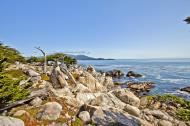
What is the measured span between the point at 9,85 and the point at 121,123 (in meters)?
6.41

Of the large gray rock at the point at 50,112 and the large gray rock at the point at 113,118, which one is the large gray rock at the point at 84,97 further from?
the large gray rock at the point at 50,112

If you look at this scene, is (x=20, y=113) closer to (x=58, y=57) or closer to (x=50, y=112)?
(x=50, y=112)

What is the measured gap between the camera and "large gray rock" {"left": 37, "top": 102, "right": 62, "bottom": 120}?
1347 centimetres

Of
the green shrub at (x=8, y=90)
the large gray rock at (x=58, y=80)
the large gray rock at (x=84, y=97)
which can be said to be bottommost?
the large gray rock at (x=84, y=97)

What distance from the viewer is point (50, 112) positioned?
45.0 feet

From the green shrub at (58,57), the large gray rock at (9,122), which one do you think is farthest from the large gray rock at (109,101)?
the green shrub at (58,57)

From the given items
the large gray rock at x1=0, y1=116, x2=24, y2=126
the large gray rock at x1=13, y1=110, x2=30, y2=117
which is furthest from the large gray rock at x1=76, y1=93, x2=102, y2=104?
the large gray rock at x1=0, y1=116, x2=24, y2=126

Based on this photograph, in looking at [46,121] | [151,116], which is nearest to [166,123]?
[151,116]

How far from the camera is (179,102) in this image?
28766 mm

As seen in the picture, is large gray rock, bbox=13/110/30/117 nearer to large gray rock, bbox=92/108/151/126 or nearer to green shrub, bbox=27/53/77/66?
large gray rock, bbox=92/108/151/126

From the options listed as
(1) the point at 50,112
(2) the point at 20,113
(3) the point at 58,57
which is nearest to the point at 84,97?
(1) the point at 50,112

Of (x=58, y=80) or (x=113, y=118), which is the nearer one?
(x=113, y=118)

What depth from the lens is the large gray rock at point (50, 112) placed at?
13472 millimetres

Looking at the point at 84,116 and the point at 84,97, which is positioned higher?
the point at 84,97
